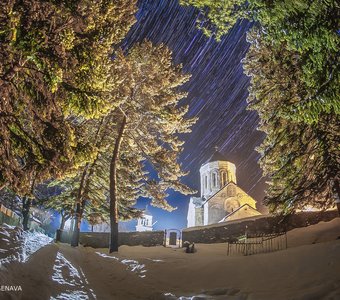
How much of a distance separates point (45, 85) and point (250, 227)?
1898 cm

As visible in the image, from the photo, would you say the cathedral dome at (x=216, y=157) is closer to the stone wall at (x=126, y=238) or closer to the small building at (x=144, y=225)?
the stone wall at (x=126, y=238)

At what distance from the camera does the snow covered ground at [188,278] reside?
21.1ft

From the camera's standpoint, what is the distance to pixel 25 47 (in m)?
5.91

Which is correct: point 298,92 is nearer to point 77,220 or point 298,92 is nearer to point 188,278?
point 188,278

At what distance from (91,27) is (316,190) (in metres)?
10.0

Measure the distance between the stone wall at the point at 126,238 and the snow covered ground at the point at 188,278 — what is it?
10.1 metres

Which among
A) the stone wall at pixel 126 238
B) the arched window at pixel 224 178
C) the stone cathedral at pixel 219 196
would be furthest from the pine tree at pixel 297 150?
the arched window at pixel 224 178

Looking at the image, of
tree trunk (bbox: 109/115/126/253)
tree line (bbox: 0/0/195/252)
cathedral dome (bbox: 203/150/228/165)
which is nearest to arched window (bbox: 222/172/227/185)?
cathedral dome (bbox: 203/150/228/165)

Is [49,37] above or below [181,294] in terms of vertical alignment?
above

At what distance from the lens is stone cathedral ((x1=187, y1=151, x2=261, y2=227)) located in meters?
42.5

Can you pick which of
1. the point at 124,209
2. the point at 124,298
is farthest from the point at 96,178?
the point at 124,298

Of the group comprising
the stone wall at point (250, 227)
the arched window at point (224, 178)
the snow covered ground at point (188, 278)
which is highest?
the arched window at point (224, 178)

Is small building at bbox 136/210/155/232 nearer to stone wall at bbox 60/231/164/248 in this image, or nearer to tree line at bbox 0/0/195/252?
stone wall at bbox 60/231/164/248

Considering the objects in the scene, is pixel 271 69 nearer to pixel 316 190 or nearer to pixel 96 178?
pixel 316 190
